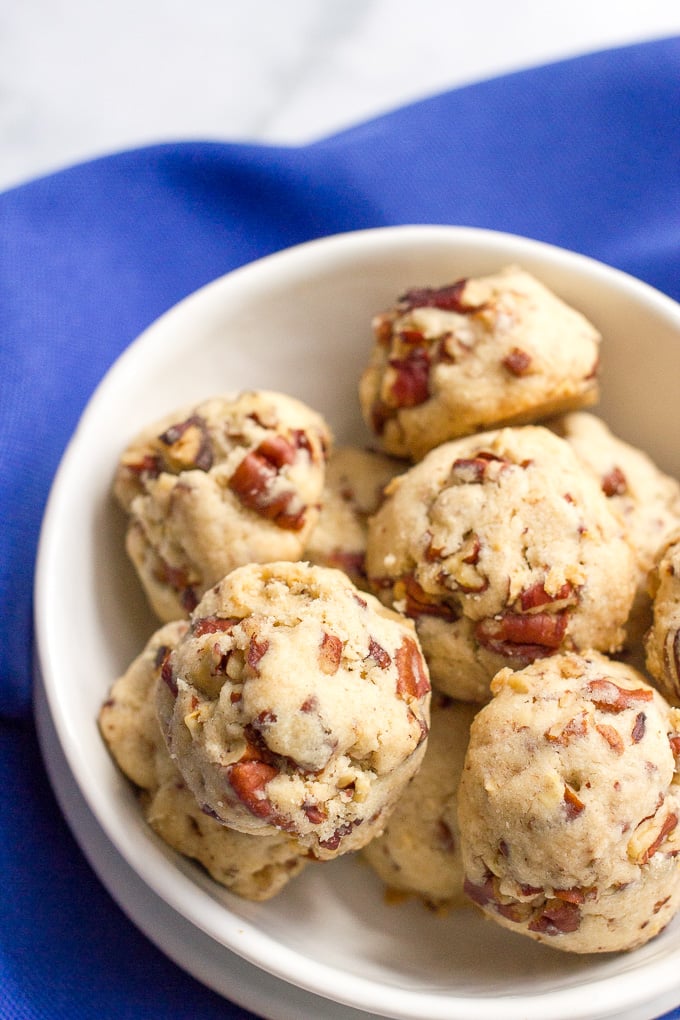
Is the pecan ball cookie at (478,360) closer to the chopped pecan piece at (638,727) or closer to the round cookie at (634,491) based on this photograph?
the round cookie at (634,491)

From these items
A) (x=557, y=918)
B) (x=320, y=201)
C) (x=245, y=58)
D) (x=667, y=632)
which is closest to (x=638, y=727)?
(x=667, y=632)

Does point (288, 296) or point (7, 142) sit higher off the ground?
point (288, 296)

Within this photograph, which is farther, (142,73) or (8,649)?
(142,73)

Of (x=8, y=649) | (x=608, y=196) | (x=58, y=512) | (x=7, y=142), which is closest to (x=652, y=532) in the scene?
(x=608, y=196)

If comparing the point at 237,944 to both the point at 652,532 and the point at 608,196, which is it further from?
the point at 608,196

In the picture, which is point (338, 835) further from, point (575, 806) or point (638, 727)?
point (638, 727)

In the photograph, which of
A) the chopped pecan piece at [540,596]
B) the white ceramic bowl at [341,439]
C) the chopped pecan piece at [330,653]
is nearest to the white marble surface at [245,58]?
the white ceramic bowl at [341,439]

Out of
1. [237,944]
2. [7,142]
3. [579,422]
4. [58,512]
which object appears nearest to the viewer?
[237,944]
